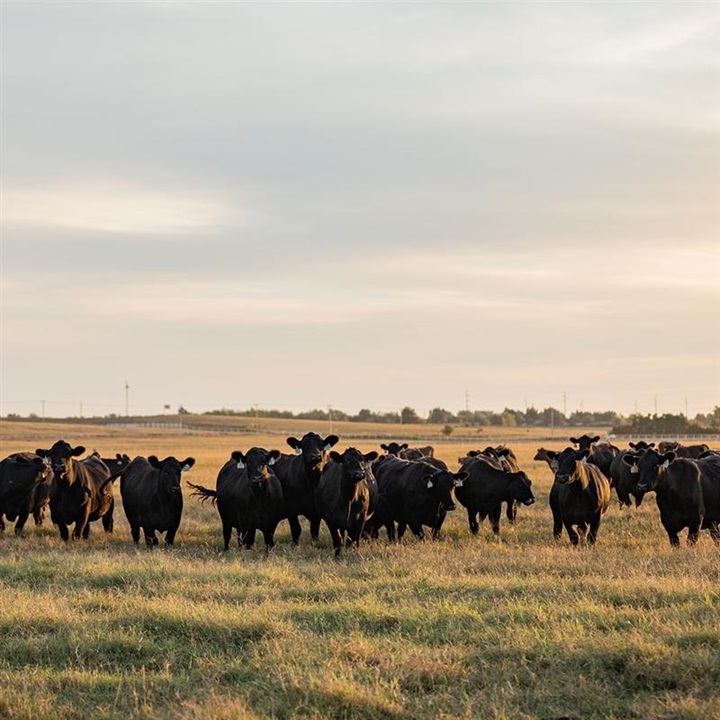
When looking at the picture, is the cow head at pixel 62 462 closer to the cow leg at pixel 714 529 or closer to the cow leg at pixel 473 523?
the cow leg at pixel 473 523

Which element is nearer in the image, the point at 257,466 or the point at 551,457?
the point at 257,466

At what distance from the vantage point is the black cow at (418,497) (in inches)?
727

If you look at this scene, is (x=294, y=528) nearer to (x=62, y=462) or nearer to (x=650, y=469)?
(x=62, y=462)

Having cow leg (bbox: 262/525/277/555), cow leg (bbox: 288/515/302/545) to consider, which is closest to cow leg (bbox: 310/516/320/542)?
cow leg (bbox: 288/515/302/545)

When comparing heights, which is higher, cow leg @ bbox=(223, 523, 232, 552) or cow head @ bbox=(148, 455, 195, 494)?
cow head @ bbox=(148, 455, 195, 494)

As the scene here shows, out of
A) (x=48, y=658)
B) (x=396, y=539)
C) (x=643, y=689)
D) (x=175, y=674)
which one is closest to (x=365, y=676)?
(x=175, y=674)

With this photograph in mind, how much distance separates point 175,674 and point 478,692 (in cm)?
266

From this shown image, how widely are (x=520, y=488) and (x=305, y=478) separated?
423 centimetres

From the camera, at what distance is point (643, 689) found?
8211 mm

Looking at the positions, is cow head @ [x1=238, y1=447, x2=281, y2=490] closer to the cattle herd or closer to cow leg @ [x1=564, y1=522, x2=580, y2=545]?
the cattle herd

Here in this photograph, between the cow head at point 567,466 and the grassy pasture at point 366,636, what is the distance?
1.86 m

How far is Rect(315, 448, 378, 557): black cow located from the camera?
54.4 ft

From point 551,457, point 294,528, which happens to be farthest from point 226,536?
point 551,457

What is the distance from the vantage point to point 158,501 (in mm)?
18094
